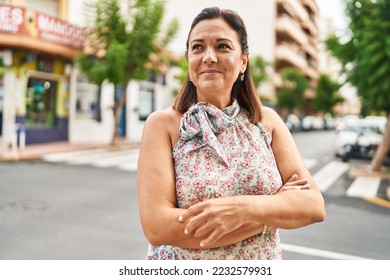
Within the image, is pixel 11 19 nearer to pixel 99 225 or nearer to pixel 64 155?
pixel 64 155

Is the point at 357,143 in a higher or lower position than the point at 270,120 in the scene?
lower

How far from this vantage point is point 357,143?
14758 millimetres

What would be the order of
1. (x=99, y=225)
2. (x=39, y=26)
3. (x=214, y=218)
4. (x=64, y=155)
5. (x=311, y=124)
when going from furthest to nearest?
(x=311, y=124) → (x=39, y=26) → (x=64, y=155) → (x=99, y=225) → (x=214, y=218)

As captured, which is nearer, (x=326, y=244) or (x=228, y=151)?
(x=228, y=151)

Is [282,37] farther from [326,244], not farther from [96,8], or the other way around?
[326,244]

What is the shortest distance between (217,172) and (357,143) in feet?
47.9

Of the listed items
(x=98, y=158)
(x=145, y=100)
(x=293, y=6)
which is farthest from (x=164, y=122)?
(x=145, y=100)

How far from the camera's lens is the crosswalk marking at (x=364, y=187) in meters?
8.28

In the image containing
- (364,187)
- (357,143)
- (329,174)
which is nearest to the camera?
(364,187)

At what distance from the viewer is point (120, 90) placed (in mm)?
19797

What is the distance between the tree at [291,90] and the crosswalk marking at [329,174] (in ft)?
66.6

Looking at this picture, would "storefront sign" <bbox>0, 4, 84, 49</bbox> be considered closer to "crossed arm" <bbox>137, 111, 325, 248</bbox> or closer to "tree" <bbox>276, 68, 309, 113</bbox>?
"crossed arm" <bbox>137, 111, 325, 248</bbox>

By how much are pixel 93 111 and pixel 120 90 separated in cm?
210

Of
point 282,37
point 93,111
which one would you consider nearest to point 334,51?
point 93,111
